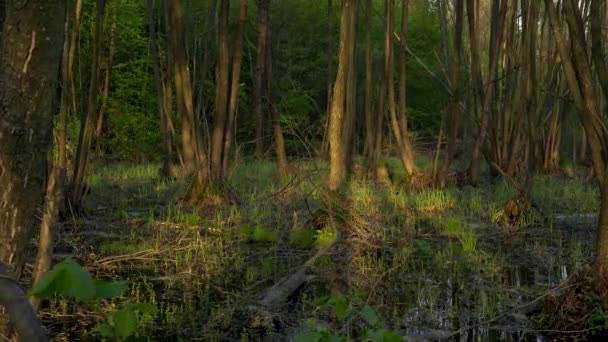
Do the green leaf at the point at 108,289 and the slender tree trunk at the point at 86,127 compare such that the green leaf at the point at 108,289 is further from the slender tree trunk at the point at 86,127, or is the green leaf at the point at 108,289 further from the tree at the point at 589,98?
the slender tree trunk at the point at 86,127

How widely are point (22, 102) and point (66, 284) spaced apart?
3.63 feet

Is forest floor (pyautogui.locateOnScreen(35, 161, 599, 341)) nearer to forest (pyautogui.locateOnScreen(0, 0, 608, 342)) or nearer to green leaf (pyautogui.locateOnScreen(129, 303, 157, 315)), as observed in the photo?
forest (pyautogui.locateOnScreen(0, 0, 608, 342))

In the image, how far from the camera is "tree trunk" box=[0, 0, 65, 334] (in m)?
2.35

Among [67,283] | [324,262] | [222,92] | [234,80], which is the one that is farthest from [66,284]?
[234,80]

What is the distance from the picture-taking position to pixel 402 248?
8.44 meters

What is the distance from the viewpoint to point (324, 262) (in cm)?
763

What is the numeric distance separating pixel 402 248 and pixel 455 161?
51.8 feet

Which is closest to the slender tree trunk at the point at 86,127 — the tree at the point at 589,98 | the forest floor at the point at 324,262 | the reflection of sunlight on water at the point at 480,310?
the forest floor at the point at 324,262

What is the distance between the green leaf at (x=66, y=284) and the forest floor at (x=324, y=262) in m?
0.81

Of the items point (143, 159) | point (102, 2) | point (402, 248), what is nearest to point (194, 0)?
point (143, 159)

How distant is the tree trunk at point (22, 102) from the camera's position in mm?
2354

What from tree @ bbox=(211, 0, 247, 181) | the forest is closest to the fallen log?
the forest

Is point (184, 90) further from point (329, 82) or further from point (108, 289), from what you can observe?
point (108, 289)

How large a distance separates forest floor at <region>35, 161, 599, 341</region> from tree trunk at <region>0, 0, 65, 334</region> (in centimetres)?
103
